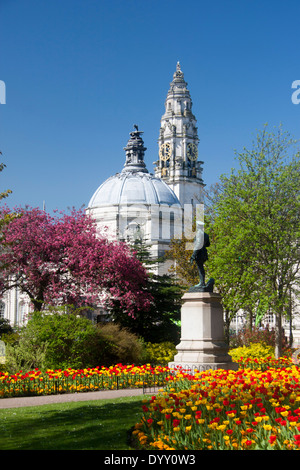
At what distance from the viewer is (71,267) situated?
2775 cm

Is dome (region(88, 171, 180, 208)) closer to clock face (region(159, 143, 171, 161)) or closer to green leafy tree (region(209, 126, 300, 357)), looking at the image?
clock face (region(159, 143, 171, 161))

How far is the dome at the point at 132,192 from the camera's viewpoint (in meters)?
88.1

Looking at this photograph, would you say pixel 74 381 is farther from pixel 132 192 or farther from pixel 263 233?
pixel 132 192

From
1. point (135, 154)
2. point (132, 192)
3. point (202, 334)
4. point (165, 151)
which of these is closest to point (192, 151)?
point (165, 151)

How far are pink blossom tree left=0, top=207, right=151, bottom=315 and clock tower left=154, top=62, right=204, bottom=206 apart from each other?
76.1m

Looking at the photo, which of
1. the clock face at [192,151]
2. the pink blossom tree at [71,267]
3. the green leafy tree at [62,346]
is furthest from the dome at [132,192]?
the green leafy tree at [62,346]

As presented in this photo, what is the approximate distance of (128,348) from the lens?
2275 centimetres

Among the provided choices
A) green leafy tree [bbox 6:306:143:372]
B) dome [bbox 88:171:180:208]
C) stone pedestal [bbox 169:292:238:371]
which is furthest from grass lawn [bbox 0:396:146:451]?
dome [bbox 88:171:180:208]

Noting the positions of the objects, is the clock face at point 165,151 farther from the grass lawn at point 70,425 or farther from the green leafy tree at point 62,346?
the grass lawn at point 70,425

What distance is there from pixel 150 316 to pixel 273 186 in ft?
30.4

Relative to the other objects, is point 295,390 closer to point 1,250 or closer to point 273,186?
point 273,186

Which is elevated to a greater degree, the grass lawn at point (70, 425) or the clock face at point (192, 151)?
the clock face at point (192, 151)

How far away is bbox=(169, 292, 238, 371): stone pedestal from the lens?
17391mm

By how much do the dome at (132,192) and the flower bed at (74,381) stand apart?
7013 cm
